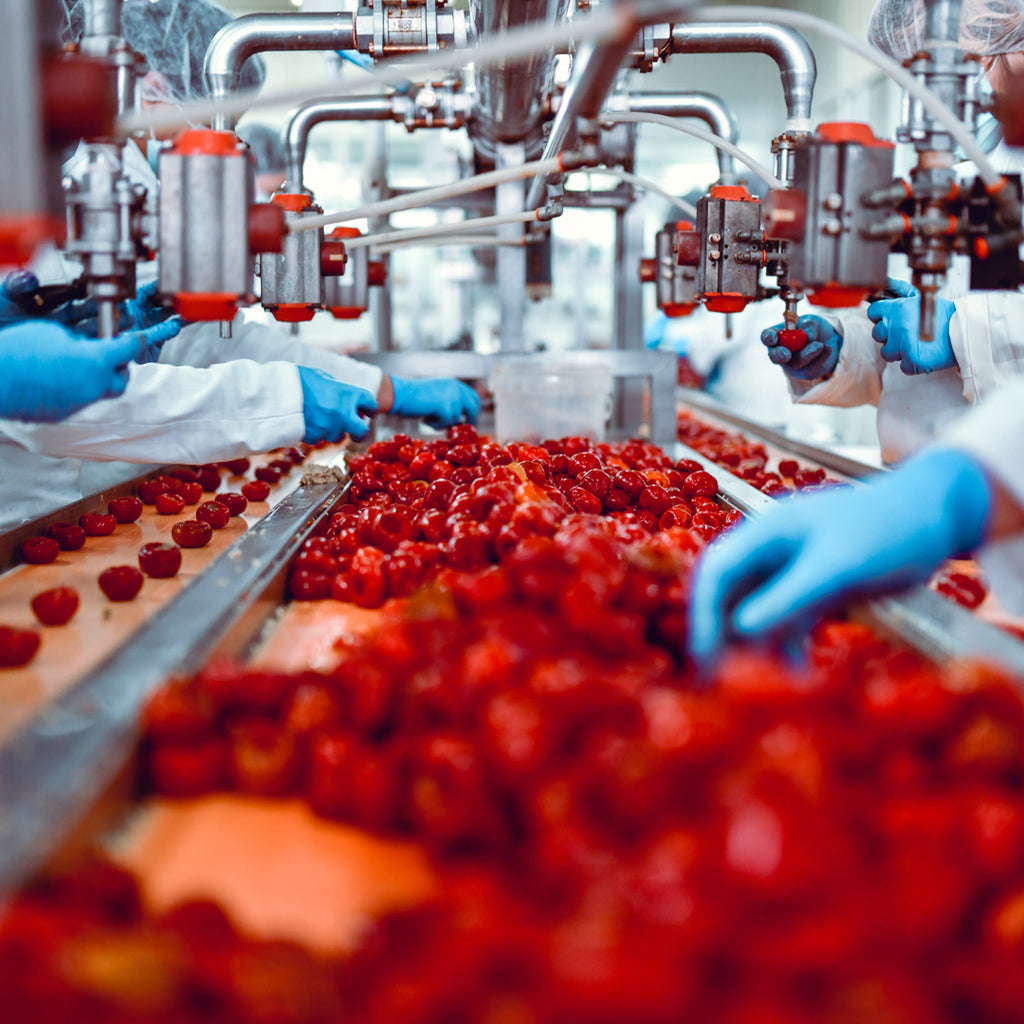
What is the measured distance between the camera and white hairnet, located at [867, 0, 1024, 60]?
2.79m

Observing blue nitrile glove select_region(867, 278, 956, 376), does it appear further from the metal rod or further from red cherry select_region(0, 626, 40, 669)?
red cherry select_region(0, 626, 40, 669)

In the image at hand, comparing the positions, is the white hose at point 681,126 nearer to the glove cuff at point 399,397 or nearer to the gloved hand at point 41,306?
the gloved hand at point 41,306

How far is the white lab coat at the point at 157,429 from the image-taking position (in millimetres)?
2230

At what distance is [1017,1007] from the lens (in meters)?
0.66

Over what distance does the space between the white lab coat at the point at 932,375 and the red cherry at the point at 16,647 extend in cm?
234

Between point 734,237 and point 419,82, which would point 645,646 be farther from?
point 419,82

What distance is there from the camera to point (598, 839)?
79cm

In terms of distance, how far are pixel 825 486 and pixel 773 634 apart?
5.53 feet

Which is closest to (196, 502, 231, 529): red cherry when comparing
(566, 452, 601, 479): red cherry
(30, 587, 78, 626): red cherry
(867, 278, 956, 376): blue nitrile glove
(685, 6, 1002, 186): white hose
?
(30, 587, 78, 626): red cherry

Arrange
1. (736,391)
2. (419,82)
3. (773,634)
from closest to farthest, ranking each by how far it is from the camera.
A: (773,634)
(419,82)
(736,391)

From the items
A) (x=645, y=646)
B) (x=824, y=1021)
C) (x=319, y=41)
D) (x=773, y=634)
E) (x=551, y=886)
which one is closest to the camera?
(x=824, y=1021)

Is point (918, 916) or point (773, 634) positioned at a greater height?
point (773, 634)

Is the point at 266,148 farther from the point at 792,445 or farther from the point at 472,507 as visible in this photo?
the point at 472,507

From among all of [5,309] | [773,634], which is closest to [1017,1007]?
[773,634]
